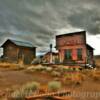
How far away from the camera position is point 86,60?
89.9 feet

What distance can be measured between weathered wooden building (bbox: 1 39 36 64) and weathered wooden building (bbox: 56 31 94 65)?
9.23 meters

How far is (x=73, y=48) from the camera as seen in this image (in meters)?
28.6

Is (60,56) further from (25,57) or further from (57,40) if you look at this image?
(25,57)

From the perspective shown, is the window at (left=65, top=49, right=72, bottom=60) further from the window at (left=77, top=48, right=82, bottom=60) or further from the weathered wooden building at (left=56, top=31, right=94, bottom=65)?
the window at (left=77, top=48, right=82, bottom=60)

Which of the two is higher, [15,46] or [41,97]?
[15,46]

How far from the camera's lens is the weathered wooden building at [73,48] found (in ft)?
90.5

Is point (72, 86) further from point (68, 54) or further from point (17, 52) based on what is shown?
point (17, 52)

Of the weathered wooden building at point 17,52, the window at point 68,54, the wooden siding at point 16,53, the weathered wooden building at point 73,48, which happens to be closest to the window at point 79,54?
the weathered wooden building at point 73,48

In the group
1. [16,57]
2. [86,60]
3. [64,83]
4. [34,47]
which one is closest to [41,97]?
[64,83]

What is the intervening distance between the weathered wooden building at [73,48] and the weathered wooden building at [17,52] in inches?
363

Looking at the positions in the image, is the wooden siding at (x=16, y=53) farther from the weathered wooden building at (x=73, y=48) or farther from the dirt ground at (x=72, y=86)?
the dirt ground at (x=72, y=86)

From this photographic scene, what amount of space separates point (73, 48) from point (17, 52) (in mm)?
12590

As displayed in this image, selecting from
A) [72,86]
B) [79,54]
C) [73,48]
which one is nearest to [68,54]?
Answer: [73,48]

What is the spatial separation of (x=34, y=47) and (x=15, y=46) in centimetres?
517
